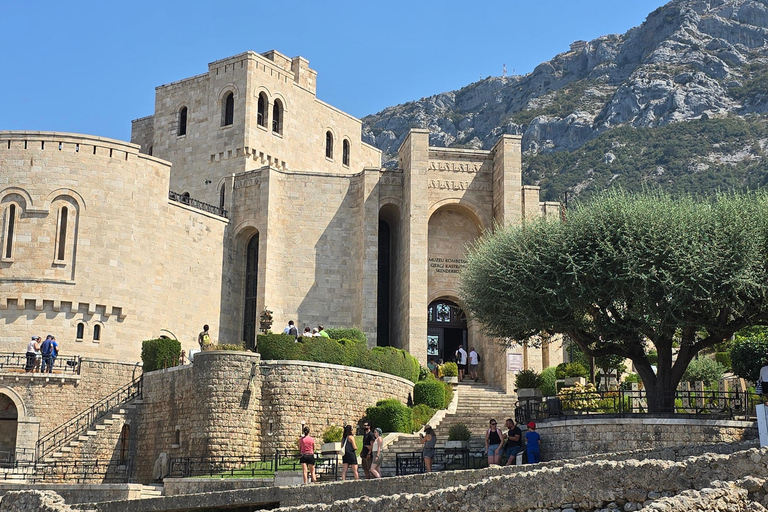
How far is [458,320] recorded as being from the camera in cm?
4216

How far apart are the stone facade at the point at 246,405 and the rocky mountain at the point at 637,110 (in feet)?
173

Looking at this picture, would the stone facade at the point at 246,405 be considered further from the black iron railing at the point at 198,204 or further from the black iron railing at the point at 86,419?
the black iron railing at the point at 198,204

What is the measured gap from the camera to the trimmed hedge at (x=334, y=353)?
3122cm

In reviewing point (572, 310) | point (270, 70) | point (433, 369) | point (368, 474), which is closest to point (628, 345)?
point (572, 310)

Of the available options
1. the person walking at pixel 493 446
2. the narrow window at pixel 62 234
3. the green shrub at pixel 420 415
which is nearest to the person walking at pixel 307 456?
the person walking at pixel 493 446

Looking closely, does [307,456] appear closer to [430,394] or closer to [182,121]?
[430,394]

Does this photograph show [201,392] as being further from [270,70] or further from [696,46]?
[696,46]

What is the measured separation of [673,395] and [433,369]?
1452 cm

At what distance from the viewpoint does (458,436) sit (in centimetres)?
2822

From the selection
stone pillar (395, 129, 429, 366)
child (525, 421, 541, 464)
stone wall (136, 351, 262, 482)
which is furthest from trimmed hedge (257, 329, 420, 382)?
child (525, 421, 541, 464)

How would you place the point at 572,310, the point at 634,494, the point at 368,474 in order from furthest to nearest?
the point at 572,310 < the point at 368,474 < the point at 634,494

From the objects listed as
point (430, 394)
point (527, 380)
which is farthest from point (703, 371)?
point (430, 394)

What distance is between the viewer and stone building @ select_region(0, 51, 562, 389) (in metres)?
36.9

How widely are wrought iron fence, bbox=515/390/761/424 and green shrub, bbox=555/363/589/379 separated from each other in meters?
7.05
